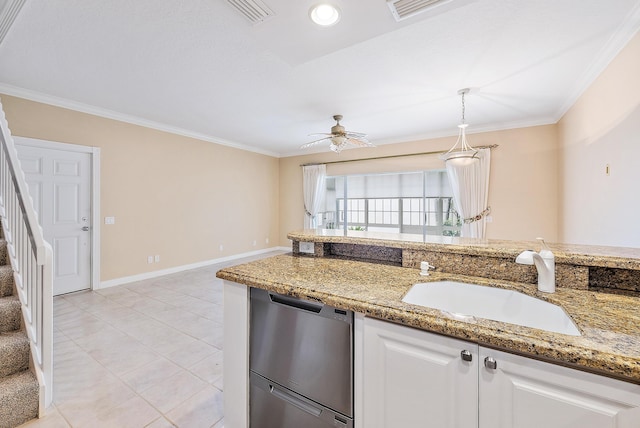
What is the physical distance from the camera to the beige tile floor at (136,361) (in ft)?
5.49

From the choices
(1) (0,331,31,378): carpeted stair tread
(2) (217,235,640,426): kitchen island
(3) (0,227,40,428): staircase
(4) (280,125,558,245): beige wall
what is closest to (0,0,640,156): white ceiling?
(4) (280,125,558,245): beige wall

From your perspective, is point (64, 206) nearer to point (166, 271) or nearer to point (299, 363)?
point (166, 271)

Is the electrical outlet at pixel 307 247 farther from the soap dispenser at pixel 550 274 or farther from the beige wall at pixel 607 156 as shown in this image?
the beige wall at pixel 607 156

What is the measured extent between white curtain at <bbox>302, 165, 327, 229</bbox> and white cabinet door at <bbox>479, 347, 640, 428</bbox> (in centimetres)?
579

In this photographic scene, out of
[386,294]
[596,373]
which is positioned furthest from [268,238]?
[596,373]

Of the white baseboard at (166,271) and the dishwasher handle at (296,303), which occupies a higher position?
the dishwasher handle at (296,303)

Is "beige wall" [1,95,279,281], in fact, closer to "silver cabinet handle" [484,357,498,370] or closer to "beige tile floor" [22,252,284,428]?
"beige tile floor" [22,252,284,428]

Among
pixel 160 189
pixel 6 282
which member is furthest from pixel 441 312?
pixel 160 189

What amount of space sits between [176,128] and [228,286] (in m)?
4.42

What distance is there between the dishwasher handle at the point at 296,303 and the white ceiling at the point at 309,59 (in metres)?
1.69

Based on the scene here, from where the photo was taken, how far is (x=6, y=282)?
6.63 feet

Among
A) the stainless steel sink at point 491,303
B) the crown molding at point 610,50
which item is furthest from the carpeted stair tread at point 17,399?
the crown molding at point 610,50

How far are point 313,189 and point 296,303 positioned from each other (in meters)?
5.42

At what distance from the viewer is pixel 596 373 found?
27.2 inches
